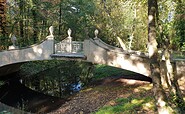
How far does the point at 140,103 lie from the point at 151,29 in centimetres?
354

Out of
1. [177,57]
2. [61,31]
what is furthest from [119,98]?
[61,31]

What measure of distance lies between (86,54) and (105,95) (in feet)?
10.3

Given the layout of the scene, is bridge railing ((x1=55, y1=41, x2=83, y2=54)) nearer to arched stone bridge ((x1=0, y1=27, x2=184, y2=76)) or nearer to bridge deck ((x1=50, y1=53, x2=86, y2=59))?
arched stone bridge ((x1=0, y1=27, x2=184, y2=76))

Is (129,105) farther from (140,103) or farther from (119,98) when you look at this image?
(119,98)

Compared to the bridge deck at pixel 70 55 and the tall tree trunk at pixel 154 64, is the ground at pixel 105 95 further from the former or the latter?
the tall tree trunk at pixel 154 64

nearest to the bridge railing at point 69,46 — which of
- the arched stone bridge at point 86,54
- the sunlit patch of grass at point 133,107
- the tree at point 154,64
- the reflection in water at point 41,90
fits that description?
the arched stone bridge at point 86,54

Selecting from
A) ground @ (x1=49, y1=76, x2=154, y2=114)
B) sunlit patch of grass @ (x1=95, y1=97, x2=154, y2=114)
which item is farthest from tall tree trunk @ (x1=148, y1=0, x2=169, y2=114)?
ground @ (x1=49, y1=76, x2=154, y2=114)

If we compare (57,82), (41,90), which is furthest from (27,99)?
(57,82)

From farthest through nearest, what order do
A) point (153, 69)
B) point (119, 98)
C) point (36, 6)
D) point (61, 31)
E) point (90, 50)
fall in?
point (61, 31), point (36, 6), point (90, 50), point (119, 98), point (153, 69)

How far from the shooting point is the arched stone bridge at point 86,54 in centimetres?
1262

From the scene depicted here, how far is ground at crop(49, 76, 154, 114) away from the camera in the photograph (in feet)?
35.1

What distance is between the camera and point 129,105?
9.14 meters

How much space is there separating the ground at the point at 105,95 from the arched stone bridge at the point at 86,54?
979 mm

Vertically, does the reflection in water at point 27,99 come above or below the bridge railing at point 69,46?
below
